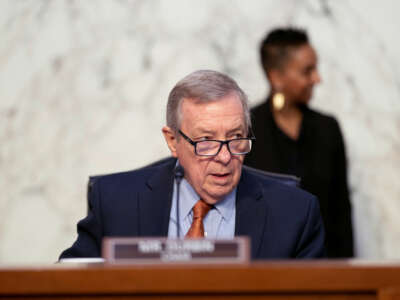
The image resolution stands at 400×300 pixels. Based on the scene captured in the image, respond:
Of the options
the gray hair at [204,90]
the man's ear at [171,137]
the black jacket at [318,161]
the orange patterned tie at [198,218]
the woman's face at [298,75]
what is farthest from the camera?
the woman's face at [298,75]

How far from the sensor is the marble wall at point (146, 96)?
4.24 m

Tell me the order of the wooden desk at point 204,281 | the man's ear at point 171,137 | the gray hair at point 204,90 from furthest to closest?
the man's ear at point 171,137 < the gray hair at point 204,90 < the wooden desk at point 204,281

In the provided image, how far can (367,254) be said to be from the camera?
4230 millimetres

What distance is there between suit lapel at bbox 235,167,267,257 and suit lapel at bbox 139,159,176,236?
22 cm

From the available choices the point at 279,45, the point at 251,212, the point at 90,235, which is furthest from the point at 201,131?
the point at 279,45

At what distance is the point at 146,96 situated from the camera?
168 inches

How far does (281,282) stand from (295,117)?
2845mm

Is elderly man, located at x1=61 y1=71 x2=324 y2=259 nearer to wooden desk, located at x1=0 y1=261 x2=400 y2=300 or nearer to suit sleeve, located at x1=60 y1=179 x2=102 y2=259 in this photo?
suit sleeve, located at x1=60 y1=179 x2=102 y2=259

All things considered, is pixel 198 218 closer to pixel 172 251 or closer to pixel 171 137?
pixel 171 137

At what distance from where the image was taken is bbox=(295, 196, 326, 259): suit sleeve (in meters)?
2.09

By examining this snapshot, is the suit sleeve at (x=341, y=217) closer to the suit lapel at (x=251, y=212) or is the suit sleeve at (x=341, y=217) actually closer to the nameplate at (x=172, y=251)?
the suit lapel at (x=251, y=212)

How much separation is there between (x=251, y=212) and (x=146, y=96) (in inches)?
87.9

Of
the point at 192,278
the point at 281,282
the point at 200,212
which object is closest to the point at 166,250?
the point at 192,278

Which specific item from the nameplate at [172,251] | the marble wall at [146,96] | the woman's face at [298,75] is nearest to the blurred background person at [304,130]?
the woman's face at [298,75]
